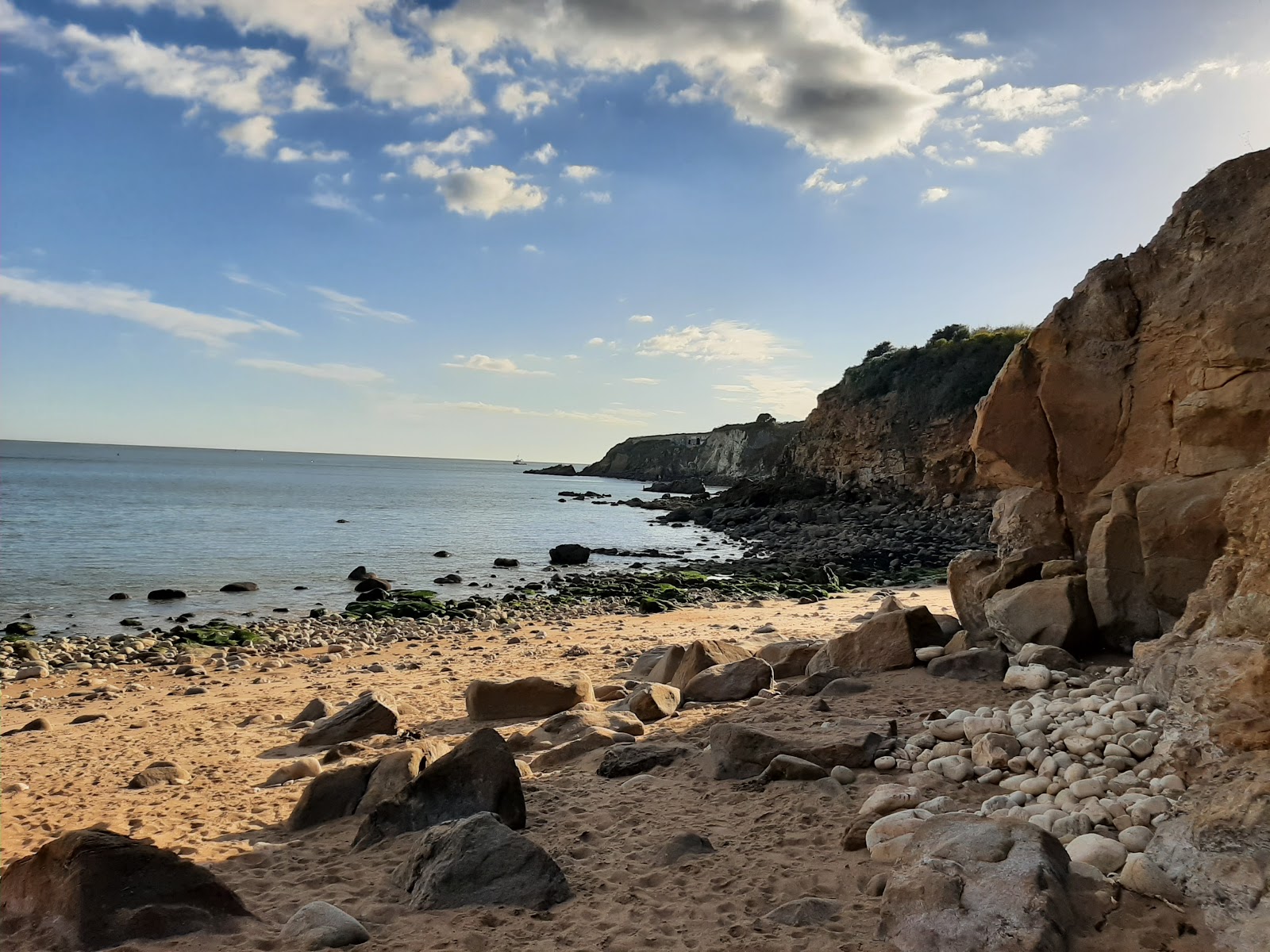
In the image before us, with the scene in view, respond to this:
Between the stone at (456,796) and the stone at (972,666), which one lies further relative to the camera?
the stone at (972,666)

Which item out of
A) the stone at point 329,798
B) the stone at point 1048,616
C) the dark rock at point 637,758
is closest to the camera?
the stone at point 329,798

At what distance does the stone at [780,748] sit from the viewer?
21.0 feet

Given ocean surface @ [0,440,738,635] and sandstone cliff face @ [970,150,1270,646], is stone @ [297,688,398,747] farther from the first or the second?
ocean surface @ [0,440,738,635]

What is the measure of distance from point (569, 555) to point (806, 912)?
2745 centimetres

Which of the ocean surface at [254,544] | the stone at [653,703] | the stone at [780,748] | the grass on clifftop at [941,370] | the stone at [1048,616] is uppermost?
the grass on clifftop at [941,370]

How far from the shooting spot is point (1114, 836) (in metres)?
4.54

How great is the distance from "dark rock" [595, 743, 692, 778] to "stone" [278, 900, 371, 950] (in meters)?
2.92

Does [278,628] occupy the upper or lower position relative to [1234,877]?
lower

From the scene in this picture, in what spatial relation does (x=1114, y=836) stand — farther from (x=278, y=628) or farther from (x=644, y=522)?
(x=644, y=522)

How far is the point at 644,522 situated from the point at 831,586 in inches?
1100

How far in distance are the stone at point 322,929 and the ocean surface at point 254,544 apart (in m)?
16.3

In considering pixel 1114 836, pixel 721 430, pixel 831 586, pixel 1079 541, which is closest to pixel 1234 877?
pixel 1114 836

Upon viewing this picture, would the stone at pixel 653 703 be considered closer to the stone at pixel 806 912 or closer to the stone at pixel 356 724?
the stone at pixel 356 724

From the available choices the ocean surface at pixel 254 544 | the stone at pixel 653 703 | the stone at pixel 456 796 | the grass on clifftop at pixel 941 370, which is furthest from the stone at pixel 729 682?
the grass on clifftop at pixel 941 370
